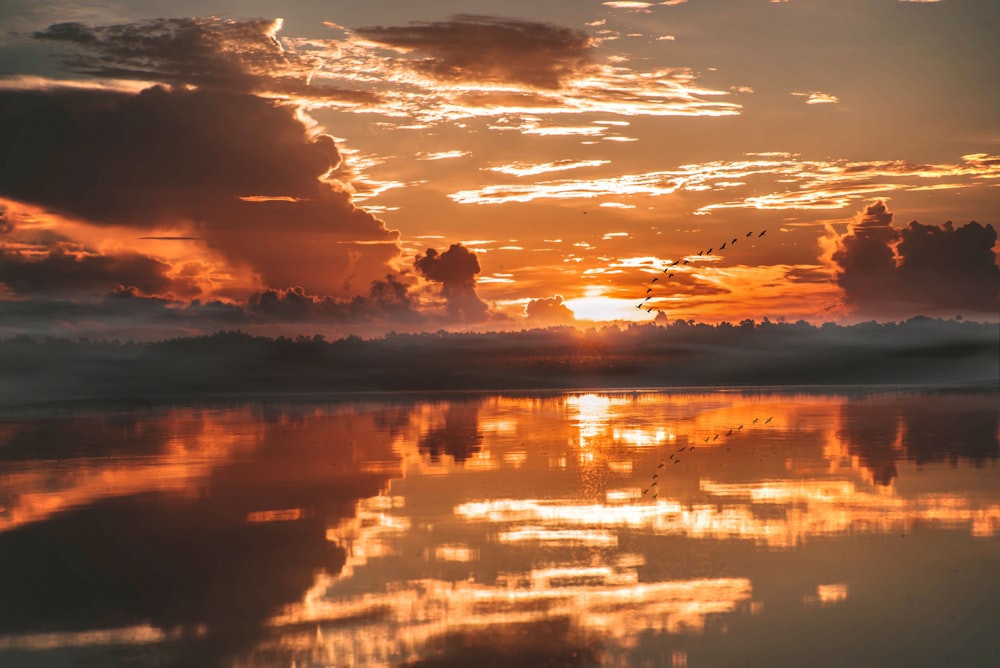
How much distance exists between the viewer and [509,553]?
739 inches

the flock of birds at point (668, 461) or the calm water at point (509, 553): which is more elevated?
the flock of birds at point (668, 461)

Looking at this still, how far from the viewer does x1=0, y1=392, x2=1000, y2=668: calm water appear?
13.8 metres

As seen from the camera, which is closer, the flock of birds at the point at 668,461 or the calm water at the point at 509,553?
the calm water at the point at 509,553

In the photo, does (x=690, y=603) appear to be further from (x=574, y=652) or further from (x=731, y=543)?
(x=731, y=543)

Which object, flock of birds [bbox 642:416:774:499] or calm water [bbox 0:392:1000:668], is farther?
flock of birds [bbox 642:416:774:499]

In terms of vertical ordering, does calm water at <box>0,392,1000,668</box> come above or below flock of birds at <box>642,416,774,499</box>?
below

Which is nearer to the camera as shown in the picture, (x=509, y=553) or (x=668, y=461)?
(x=509, y=553)

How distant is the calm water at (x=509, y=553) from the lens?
542 inches

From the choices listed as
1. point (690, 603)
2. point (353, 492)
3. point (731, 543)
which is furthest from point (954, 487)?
point (353, 492)

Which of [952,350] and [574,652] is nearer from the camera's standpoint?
[574,652]

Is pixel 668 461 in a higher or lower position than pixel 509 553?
higher

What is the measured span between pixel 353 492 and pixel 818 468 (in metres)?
14.1

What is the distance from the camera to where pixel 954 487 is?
25547 millimetres

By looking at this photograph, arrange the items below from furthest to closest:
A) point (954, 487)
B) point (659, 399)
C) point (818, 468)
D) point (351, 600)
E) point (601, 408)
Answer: point (659, 399), point (601, 408), point (818, 468), point (954, 487), point (351, 600)
